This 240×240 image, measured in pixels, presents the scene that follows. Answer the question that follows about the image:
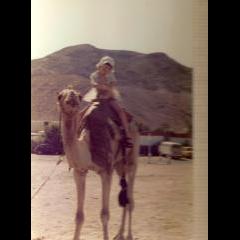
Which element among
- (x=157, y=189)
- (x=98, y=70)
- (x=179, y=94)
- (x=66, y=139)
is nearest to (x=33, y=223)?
(x=66, y=139)

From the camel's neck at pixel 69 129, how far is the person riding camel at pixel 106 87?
3.8 inches

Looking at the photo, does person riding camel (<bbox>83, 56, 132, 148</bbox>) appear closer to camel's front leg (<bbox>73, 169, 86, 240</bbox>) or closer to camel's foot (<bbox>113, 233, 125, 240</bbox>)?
camel's front leg (<bbox>73, 169, 86, 240</bbox>)

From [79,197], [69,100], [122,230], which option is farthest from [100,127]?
[122,230]

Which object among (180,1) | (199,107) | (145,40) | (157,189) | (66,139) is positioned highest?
(180,1)

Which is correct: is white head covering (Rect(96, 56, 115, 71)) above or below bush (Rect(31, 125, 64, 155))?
above

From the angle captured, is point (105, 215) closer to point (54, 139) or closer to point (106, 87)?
point (54, 139)

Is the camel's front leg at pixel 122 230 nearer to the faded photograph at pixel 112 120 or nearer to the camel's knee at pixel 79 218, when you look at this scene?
the faded photograph at pixel 112 120

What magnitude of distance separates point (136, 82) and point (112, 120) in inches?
6.6

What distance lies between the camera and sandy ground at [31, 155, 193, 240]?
5.12 feet

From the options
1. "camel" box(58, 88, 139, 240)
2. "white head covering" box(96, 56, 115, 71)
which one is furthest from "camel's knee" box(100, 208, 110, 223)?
"white head covering" box(96, 56, 115, 71)

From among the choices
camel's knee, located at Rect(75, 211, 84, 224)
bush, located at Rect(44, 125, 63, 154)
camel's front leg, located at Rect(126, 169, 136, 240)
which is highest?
bush, located at Rect(44, 125, 63, 154)

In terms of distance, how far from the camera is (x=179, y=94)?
1578 millimetres
